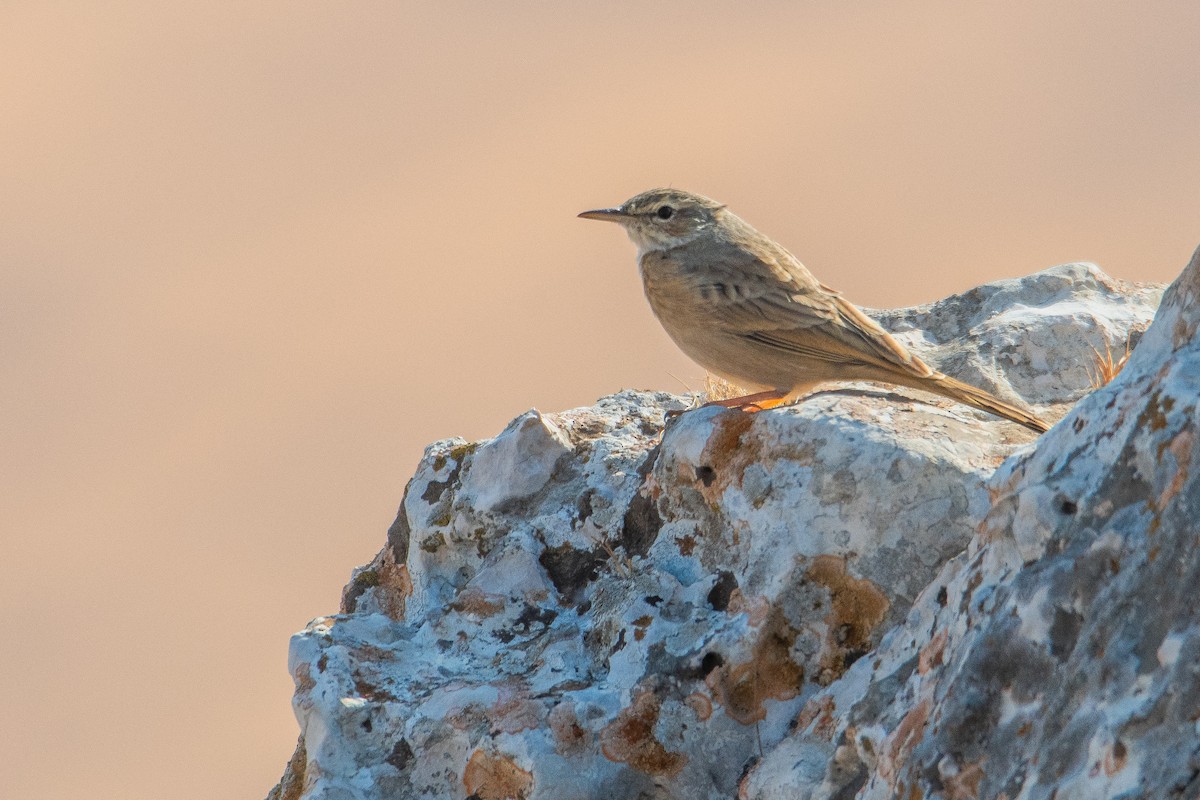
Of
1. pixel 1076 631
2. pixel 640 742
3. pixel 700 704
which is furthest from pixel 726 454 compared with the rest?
pixel 1076 631

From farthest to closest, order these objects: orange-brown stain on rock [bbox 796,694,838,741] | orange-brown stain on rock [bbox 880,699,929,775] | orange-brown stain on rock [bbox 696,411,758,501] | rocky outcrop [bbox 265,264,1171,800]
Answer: orange-brown stain on rock [bbox 696,411,758,501] → orange-brown stain on rock [bbox 796,694,838,741] → orange-brown stain on rock [bbox 880,699,929,775] → rocky outcrop [bbox 265,264,1171,800]

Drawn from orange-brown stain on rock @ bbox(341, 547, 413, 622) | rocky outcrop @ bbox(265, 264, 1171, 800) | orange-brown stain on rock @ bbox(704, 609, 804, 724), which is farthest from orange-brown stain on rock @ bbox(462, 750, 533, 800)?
orange-brown stain on rock @ bbox(341, 547, 413, 622)

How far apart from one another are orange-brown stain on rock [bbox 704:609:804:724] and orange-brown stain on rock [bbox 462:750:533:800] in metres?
0.69

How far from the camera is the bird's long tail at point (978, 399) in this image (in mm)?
5207

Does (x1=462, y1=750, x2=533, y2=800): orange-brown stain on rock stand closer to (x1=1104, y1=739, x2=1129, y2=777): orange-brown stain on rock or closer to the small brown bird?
(x1=1104, y1=739, x2=1129, y2=777): orange-brown stain on rock

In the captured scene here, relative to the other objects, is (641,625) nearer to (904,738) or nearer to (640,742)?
(640,742)

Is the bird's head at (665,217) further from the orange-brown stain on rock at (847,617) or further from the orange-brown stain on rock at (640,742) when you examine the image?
the orange-brown stain on rock at (640,742)

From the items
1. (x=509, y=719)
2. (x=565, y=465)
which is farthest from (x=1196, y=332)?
(x=565, y=465)

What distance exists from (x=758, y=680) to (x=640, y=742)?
17.3 inches

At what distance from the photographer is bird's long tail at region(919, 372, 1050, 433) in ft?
17.1

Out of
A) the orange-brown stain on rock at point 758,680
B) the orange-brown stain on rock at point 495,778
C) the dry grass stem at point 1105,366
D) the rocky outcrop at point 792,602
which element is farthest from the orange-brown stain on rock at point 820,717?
the dry grass stem at point 1105,366

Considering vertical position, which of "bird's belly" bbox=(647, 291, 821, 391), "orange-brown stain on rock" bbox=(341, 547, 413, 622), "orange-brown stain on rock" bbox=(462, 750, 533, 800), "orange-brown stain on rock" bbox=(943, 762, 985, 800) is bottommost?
"orange-brown stain on rock" bbox=(943, 762, 985, 800)

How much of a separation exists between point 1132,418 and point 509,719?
7.59ft

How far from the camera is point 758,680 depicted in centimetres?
421
